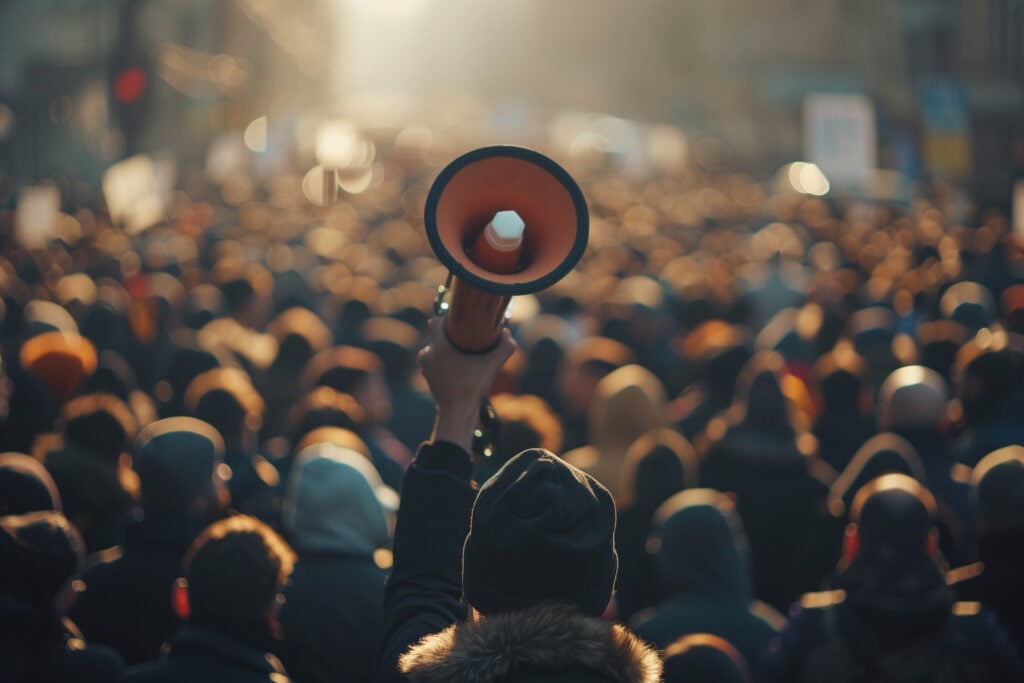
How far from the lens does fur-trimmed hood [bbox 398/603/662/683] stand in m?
2.22

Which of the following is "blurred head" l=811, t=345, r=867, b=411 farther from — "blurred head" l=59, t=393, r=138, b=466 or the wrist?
the wrist

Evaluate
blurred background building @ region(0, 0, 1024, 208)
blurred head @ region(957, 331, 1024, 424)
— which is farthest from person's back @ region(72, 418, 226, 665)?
blurred background building @ region(0, 0, 1024, 208)

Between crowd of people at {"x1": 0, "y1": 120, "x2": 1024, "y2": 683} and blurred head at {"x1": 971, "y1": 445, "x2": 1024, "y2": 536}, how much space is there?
0.01 metres

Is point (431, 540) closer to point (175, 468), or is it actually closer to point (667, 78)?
point (175, 468)

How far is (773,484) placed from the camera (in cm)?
547

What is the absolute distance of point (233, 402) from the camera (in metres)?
5.96

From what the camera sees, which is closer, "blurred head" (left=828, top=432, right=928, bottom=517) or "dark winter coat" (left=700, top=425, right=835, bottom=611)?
"blurred head" (left=828, top=432, right=928, bottom=517)

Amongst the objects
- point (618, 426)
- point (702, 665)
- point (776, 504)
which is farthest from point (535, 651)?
point (618, 426)

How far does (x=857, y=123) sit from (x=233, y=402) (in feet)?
41.1

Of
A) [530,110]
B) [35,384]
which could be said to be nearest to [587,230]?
[35,384]

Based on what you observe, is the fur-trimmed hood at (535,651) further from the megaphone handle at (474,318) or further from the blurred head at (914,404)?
the blurred head at (914,404)

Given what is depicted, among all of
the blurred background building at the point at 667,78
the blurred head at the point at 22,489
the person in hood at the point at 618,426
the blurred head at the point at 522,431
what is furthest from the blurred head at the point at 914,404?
the blurred background building at the point at 667,78

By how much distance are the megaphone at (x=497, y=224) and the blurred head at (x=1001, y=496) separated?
2.15m

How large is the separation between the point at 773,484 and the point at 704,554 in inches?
51.4
